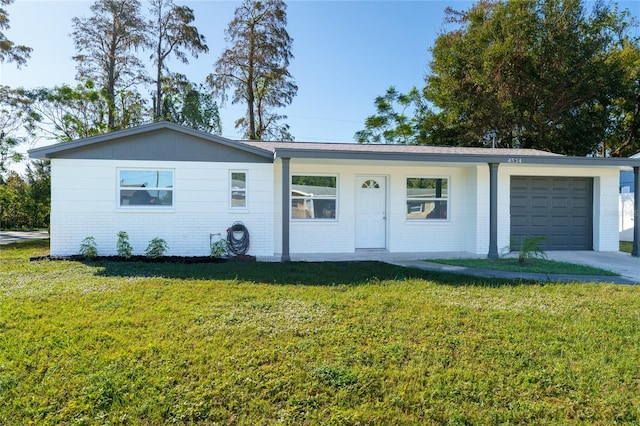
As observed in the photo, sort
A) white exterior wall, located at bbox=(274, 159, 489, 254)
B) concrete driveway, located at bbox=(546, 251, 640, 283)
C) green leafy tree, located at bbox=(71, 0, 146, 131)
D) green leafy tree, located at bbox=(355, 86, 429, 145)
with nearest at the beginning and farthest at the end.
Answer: concrete driveway, located at bbox=(546, 251, 640, 283), white exterior wall, located at bbox=(274, 159, 489, 254), green leafy tree, located at bbox=(71, 0, 146, 131), green leafy tree, located at bbox=(355, 86, 429, 145)

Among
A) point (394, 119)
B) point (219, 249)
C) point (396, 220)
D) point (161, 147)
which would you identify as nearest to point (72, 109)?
point (161, 147)

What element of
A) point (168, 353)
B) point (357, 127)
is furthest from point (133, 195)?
point (357, 127)

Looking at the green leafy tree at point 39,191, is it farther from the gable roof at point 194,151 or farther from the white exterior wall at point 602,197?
the white exterior wall at point 602,197

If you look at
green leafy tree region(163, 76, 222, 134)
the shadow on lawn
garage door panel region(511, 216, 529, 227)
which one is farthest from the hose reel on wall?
green leafy tree region(163, 76, 222, 134)

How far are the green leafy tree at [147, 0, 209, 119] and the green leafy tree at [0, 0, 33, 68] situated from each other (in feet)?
19.5

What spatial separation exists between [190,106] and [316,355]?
21418mm

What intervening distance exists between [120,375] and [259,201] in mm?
6456

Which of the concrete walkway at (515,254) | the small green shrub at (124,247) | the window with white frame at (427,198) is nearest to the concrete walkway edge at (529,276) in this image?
the concrete walkway at (515,254)

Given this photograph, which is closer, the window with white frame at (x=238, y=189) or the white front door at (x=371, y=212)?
the window with white frame at (x=238, y=189)

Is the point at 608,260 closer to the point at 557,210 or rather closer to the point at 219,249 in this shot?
the point at 557,210

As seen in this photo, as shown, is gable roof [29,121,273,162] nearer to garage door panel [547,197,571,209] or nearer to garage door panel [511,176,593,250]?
garage door panel [511,176,593,250]

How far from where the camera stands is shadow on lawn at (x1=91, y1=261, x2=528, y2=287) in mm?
6356

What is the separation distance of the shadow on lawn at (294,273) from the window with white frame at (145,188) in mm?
1673

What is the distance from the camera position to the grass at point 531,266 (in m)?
7.30
